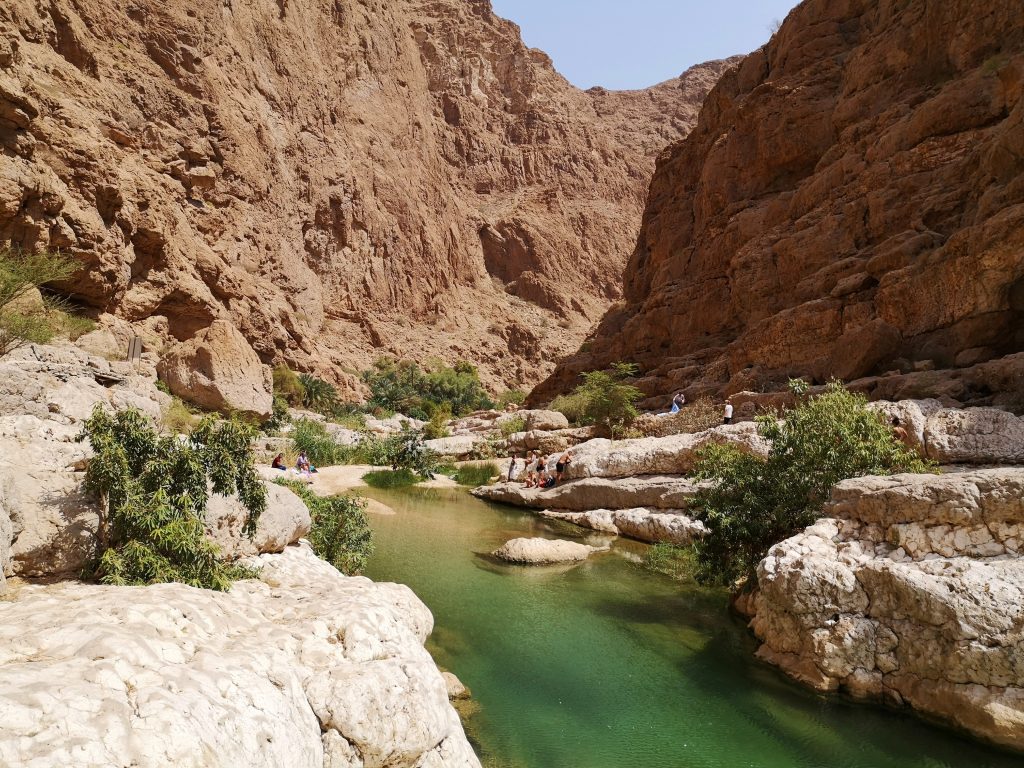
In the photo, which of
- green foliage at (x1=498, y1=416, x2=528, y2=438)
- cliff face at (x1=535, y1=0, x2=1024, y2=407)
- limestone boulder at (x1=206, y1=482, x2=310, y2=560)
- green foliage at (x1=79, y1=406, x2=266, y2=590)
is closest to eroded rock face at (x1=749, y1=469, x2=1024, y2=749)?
limestone boulder at (x1=206, y1=482, x2=310, y2=560)

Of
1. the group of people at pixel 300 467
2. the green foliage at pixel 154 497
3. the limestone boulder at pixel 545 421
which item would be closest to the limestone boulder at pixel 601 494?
the group of people at pixel 300 467

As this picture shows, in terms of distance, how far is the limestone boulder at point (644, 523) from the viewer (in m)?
14.4

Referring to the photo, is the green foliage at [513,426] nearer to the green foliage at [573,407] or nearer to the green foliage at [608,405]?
the green foliage at [573,407]

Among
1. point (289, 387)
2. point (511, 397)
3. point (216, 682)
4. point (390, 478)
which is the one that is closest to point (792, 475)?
point (216, 682)

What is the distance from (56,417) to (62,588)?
2.65m

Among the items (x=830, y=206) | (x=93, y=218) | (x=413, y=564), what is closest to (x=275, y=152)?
(x=93, y=218)

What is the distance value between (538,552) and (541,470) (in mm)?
9181

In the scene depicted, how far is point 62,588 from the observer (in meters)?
4.72

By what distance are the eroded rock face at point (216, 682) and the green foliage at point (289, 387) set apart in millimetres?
32438

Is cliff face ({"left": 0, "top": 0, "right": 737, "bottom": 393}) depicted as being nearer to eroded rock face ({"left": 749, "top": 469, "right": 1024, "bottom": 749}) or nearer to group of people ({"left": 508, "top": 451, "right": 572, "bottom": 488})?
group of people ({"left": 508, "top": 451, "right": 572, "bottom": 488})

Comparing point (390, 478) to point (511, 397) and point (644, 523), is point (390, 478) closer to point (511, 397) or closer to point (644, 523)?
point (644, 523)

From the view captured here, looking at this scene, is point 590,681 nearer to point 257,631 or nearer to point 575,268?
point 257,631

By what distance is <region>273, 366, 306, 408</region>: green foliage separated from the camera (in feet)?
119

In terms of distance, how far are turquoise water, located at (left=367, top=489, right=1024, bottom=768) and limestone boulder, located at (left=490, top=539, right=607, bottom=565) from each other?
32 cm
